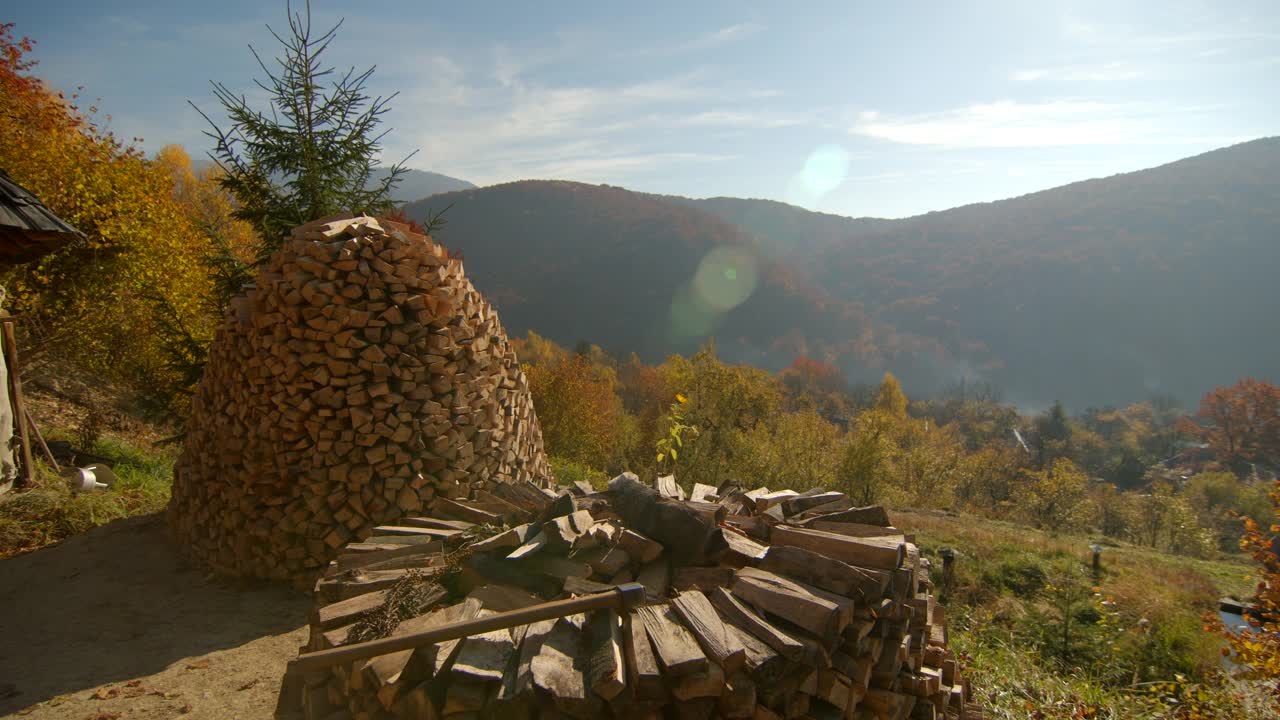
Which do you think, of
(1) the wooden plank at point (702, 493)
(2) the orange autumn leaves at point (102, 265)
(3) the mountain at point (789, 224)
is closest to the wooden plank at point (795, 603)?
(1) the wooden plank at point (702, 493)

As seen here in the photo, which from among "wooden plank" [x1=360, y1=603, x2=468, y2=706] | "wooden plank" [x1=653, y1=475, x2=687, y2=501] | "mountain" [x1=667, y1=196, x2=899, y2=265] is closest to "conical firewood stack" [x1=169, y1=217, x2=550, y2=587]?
"wooden plank" [x1=653, y1=475, x2=687, y2=501]

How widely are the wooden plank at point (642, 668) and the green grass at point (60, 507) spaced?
6739 millimetres

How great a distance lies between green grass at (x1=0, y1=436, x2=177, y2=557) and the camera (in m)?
6.20

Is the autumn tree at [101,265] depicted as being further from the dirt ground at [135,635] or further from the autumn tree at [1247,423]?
the autumn tree at [1247,423]

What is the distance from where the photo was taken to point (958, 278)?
4156 inches

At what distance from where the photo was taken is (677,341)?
73.4 meters

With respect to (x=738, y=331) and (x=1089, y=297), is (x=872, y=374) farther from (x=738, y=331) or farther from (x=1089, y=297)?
(x=1089, y=297)

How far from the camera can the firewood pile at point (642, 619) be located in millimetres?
2322

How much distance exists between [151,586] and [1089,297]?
4757 inches

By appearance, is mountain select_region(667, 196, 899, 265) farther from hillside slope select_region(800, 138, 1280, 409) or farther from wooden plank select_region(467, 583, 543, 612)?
wooden plank select_region(467, 583, 543, 612)

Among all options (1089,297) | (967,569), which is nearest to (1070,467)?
(967,569)

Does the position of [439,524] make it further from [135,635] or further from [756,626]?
[135,635]

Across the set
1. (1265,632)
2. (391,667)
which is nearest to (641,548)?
(391,667)

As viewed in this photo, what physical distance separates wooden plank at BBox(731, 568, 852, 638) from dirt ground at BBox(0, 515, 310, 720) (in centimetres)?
272
